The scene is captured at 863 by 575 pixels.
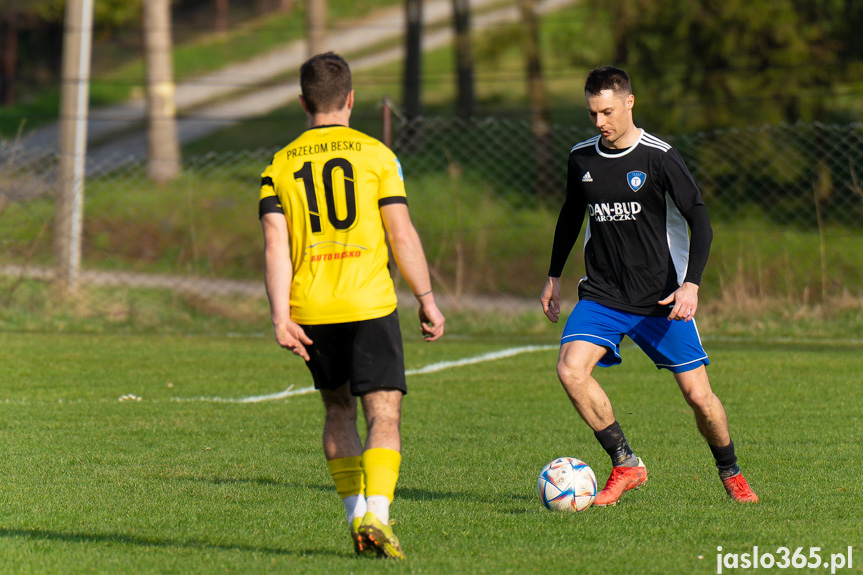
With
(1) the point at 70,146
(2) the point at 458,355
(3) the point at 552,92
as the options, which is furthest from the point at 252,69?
(2) the point at 458,355

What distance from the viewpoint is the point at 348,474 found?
4.37m

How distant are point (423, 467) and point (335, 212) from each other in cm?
242

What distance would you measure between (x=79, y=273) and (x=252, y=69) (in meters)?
28.2

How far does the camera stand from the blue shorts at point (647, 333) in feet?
17.7

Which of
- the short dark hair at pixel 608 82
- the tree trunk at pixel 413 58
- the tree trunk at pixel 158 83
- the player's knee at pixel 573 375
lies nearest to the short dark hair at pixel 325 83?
the short dark hair at pixel 608 82

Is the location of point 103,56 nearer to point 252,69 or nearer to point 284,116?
point 252,69

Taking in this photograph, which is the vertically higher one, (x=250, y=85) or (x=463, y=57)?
(x=463, y=57)

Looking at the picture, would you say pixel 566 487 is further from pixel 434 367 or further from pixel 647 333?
pixel 434 367

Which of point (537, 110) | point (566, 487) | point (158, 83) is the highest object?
point (158, 83)

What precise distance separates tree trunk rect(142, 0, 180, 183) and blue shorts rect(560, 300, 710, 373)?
17.3 metres

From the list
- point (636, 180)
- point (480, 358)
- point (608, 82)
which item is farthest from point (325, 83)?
point (480, 358)

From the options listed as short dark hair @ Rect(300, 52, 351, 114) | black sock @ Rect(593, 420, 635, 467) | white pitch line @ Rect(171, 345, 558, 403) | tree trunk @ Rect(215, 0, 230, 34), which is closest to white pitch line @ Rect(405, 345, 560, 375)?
white pitch line @ Rect(171, 345, 558, 403)

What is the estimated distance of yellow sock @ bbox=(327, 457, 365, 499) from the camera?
4.38 meters

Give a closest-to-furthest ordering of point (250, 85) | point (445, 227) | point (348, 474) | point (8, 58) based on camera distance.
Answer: point (348, 474), point (445, 227), point (250, 85), point (8, 58)
